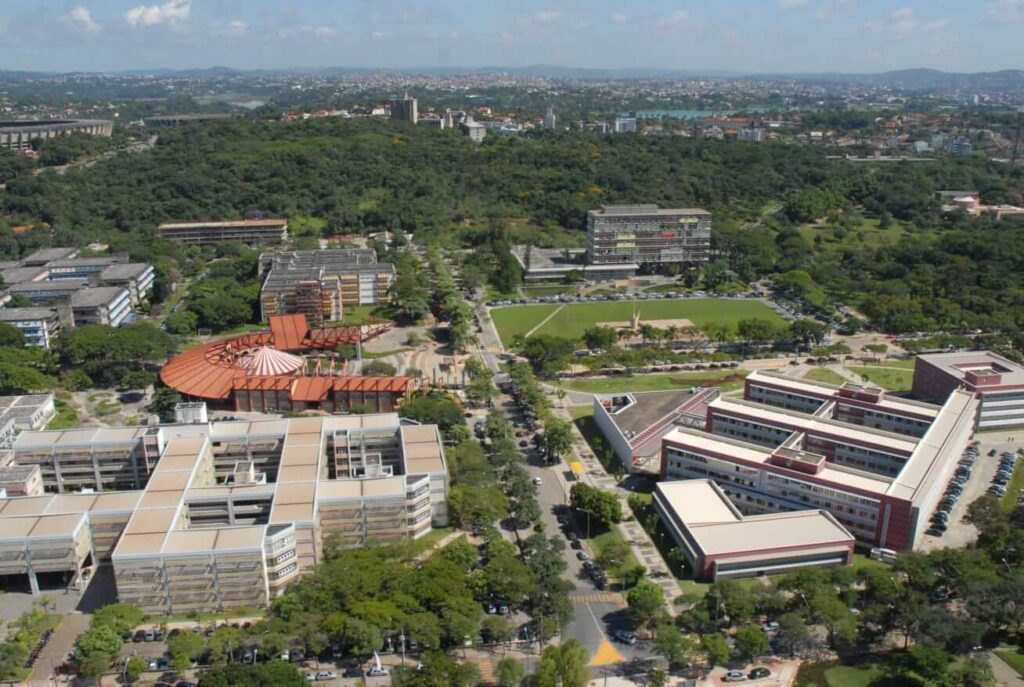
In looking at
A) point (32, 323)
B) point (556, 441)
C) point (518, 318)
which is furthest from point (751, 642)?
point (32, 323)

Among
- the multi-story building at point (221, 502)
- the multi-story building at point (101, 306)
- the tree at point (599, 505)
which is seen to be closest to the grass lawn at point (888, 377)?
the tree at point (599, 505)

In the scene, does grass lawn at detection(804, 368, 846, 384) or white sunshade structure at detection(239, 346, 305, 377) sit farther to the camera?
grass lawn at detection(804, 368, 846, 384)

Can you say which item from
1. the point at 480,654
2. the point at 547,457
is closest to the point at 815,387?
the point at 547,457

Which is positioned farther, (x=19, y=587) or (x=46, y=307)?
(x=46, y=307)

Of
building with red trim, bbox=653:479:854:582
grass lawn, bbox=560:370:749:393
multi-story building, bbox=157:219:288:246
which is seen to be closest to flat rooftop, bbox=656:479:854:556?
building with red trim, bbox=653:479:854:582

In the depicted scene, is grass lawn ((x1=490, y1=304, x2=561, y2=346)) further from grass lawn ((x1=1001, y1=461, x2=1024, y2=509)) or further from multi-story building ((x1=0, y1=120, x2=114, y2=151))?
multi-story building ((x1=0, y1=120, x2=114, y2=151))

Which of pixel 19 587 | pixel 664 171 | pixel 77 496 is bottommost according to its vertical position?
pixel 19 587

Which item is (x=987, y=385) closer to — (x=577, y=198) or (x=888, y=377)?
(x=888, y=377)

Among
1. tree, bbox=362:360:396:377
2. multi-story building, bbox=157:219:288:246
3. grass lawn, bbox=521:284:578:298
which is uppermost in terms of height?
multi-story building, bbox=157:219:288:246

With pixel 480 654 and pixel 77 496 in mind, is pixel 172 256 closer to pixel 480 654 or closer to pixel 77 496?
pixel 77 496
